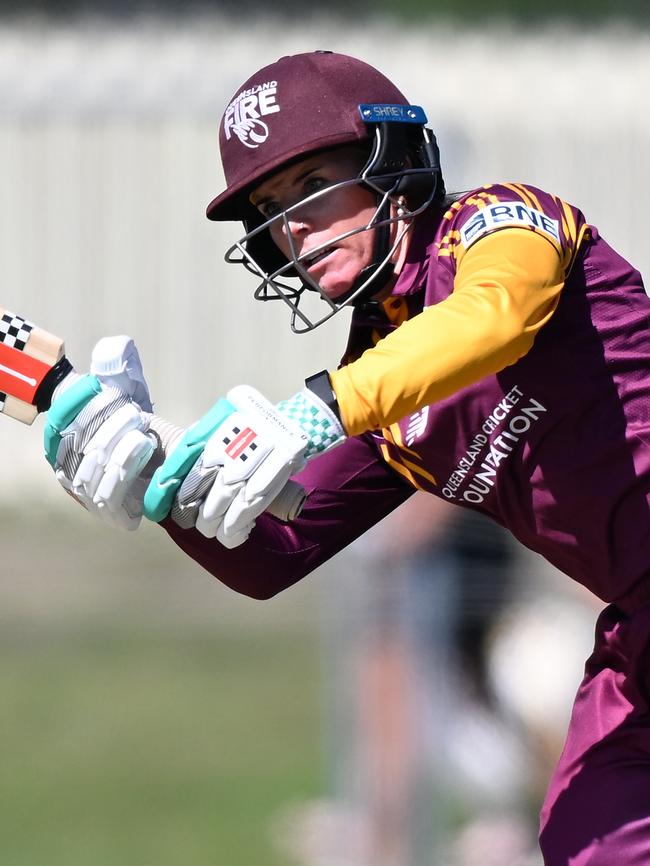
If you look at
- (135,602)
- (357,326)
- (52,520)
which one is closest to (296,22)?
(52,520)

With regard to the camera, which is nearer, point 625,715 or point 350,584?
point 625,715

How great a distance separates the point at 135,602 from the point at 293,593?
0.98 meters

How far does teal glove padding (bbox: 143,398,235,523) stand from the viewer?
2.34m

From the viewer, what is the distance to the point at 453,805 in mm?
4504

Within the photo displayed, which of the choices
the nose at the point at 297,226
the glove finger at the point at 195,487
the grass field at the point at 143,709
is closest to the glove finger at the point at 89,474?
the glove finger at the point at 195,487

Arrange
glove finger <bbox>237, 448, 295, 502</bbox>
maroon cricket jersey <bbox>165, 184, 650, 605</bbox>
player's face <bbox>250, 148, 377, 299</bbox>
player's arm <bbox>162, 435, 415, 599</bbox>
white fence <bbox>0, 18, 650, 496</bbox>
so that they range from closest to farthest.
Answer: glove finger <bbox>237, 448, 295, 502</bbox> < maroon cricket jersey <bbox>165, 184, 650, 605</bbox> < player's face <bbox>250, 148, 377, 299</bbox> < player's arm <bbox>162, 435, 415, 599</bbox> < white fence <bbox>0, 18, 650, 496</bbox>

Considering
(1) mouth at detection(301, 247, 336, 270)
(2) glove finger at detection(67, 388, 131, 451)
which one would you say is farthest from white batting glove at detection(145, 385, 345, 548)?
(1) mouth at detection(301, 247, 336, 270)

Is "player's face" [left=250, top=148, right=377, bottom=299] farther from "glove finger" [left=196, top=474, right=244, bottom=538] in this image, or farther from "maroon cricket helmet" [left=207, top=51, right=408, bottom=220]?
"glove finger" [left=196, top=474, right=244, bottom=538]

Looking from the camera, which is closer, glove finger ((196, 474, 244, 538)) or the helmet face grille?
glove finger ((196, 474, 244, 538))

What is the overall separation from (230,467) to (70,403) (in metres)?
0.31

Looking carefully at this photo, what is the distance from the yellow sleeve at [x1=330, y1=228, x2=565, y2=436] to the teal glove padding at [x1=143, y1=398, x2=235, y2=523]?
0.62 ft

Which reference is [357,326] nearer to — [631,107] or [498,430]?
[498,430]

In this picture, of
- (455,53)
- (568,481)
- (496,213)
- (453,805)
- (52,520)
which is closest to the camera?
(496,213)

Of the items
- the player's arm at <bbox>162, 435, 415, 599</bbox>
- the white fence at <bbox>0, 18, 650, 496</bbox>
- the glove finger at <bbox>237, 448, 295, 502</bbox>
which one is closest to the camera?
the glove finger at <bbox>237, 448, 295, 502</bbox>
